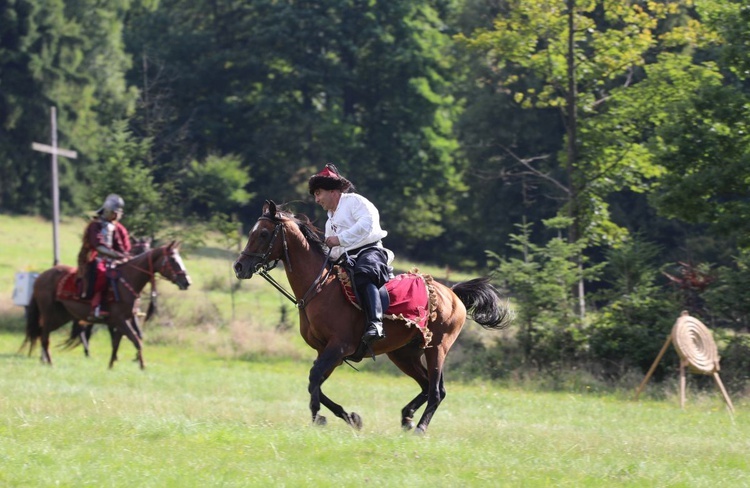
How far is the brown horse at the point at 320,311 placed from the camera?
40.4 ft

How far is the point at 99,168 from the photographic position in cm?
3262

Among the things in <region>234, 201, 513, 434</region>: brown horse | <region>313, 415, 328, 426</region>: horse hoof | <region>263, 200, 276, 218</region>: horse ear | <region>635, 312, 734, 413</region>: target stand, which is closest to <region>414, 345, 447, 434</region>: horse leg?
<region>234, 201, 513, 434</region>: brown horse

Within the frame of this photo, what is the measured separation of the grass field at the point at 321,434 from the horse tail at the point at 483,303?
1.44 m

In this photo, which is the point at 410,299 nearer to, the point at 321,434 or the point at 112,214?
the point at 321,434

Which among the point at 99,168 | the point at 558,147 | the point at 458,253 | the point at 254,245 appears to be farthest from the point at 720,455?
the point at 458,253

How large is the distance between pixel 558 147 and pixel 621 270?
973 inches

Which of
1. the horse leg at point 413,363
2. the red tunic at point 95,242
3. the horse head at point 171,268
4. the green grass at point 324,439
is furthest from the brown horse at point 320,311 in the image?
the red tunic at point 95,242

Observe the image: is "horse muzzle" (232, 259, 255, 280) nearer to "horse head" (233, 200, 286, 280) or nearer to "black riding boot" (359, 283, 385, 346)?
"horse head" (233, 200, 286, 280)

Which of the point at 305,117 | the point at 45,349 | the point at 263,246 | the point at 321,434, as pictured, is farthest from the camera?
the point at 305,117

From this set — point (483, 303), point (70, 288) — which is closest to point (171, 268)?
point (70, 288)

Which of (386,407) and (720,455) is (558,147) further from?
(720,455)

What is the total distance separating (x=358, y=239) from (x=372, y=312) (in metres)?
0.89

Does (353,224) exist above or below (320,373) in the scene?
above

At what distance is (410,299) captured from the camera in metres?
13.1
